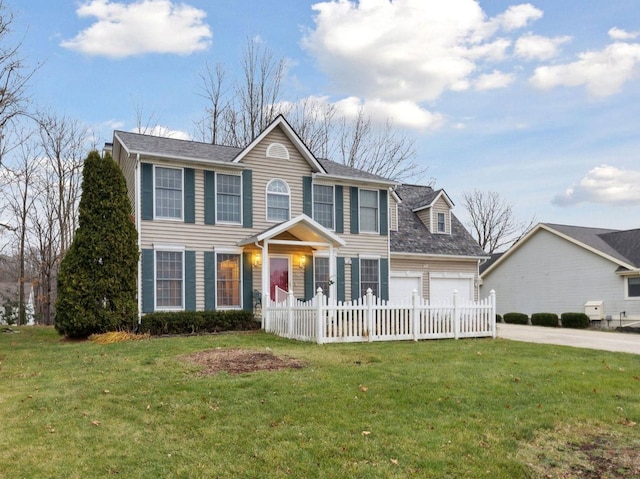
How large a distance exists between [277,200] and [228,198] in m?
1.68

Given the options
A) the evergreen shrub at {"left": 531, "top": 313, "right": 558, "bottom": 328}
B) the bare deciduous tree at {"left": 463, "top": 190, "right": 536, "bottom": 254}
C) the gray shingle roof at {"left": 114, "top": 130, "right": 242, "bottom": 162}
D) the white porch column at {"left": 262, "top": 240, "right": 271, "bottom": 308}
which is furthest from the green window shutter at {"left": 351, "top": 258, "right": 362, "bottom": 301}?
the bare deciduous tree at {"left": 463, "top": 190, "right": 536, "bottom": 254}

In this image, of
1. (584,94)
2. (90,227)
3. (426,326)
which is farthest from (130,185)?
(584,94)

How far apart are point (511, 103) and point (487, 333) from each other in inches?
346

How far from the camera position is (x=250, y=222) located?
55.2 feet

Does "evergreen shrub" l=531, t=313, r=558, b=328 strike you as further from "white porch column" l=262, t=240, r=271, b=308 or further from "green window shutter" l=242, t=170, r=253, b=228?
"green window shutter" l=242, t=170, r=253, b=228

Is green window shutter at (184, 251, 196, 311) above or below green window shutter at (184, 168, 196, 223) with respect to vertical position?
below

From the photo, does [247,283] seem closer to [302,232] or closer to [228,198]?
[302,232]

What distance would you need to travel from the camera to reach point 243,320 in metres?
15.8

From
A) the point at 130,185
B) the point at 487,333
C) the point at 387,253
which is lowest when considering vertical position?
the point at 487,333

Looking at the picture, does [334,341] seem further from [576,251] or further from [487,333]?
[576,251]

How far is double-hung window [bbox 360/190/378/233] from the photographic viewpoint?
62.0 ft

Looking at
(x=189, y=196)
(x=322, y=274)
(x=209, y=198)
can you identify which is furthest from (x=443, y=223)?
(x=189, y=196)

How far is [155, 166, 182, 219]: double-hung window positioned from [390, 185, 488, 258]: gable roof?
8680 mm

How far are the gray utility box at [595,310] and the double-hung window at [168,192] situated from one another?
19044 mm
